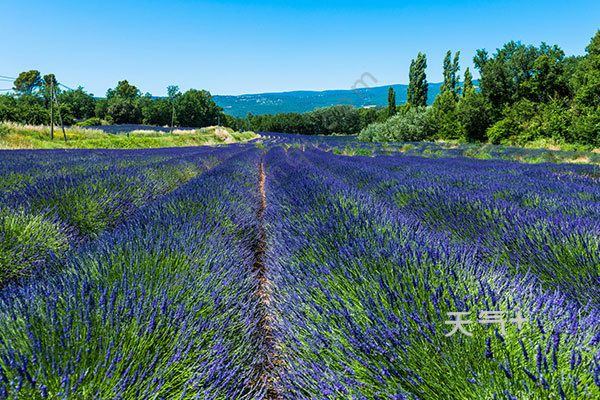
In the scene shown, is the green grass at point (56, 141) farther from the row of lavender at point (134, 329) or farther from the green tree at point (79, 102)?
the green tree at point (79, 102)

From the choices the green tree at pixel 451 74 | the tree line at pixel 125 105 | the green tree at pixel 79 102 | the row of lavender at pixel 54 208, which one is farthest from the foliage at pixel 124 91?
the row of lavender at pixel 54 208

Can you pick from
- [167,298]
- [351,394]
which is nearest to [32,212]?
[167,298]

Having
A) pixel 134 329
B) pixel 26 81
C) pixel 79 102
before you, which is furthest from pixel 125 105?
pixel 134 329

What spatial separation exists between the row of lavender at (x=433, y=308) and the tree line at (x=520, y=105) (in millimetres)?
22471

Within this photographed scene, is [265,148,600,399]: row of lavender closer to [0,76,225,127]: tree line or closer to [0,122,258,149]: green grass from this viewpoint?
[0,122,258,149]: green grass

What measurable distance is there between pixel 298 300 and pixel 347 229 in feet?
2.13

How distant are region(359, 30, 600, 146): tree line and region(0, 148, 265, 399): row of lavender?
78.8 feet

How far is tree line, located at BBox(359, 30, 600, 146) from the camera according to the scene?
18047mm

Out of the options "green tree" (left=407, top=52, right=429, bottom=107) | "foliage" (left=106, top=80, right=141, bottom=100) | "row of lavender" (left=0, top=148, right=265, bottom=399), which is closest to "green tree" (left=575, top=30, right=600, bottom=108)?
"green tree" (left=407, top=52, right=429, bottom=107)

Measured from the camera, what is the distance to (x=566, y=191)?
331 centimetres

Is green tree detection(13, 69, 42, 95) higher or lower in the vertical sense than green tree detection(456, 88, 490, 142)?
→ higher

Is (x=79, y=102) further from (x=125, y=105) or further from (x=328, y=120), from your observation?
(x=328, y=120)

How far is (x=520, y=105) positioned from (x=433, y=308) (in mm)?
31653

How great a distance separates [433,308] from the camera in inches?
41.4
